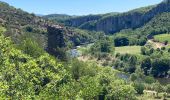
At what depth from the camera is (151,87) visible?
14900 cm

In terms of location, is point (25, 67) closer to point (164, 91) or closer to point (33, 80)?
point (33, 80)

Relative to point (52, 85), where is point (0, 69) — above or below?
above

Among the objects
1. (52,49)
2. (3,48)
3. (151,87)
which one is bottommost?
(151,87)

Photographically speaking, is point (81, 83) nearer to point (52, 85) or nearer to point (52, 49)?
point (52, 85)

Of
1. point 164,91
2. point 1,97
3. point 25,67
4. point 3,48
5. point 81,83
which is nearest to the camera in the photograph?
point 1,97

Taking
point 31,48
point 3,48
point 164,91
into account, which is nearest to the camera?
point 3,48

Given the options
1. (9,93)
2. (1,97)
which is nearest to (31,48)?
(9,93)

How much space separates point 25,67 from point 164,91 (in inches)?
2945

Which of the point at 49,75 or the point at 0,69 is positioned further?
the point at 49,75

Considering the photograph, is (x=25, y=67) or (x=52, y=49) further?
(x=52, y=49)

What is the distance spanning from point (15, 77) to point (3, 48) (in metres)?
17.7

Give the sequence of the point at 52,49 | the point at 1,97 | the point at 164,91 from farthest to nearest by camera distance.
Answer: the point at 52,49 → the point at 164,91 → the point at 1,97

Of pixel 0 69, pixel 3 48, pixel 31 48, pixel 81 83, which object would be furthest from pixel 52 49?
pixel 0 69

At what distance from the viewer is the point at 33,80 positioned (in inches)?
3007
